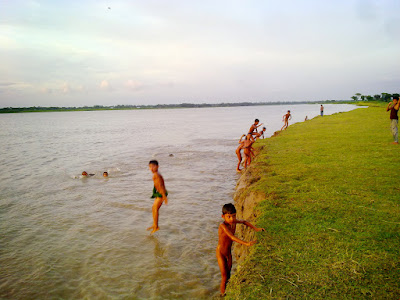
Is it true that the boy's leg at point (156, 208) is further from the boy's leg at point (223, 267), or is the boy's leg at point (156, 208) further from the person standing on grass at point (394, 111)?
the person standing on grass at point (394, 111)

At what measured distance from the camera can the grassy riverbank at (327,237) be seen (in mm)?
3982

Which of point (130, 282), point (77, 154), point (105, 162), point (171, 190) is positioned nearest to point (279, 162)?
point (171, 190)

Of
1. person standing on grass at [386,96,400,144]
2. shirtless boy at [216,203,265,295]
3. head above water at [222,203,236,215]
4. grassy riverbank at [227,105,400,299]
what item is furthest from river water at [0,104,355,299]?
person standing on grass at [386,96,400,144]

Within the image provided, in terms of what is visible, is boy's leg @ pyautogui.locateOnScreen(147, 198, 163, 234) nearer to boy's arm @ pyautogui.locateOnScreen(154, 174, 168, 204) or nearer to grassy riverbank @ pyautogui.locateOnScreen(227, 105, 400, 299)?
boy's arm @ pyautogui.locateOnScreen(154, 174, 168, 204)

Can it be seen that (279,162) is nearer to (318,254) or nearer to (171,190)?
(171,190)

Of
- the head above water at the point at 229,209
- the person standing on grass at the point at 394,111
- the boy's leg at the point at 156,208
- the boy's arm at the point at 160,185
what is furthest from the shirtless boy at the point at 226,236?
the person standing on grass at the point at 394,111

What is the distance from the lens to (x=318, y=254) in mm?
4695

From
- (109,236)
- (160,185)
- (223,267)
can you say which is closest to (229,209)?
(223,267)

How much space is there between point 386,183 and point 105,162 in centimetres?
1989

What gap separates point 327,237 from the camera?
17.0ft

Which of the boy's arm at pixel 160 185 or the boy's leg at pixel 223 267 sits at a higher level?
the boy's arm at pixel 160 185

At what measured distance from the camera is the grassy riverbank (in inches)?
157

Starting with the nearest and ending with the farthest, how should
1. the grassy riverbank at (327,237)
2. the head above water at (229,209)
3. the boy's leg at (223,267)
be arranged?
1. the grassy riverbank at (327,237)
2. the head above water at (229,209)
3. the boy's leg at (223,267)

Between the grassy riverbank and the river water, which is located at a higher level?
the grassy riverbank
